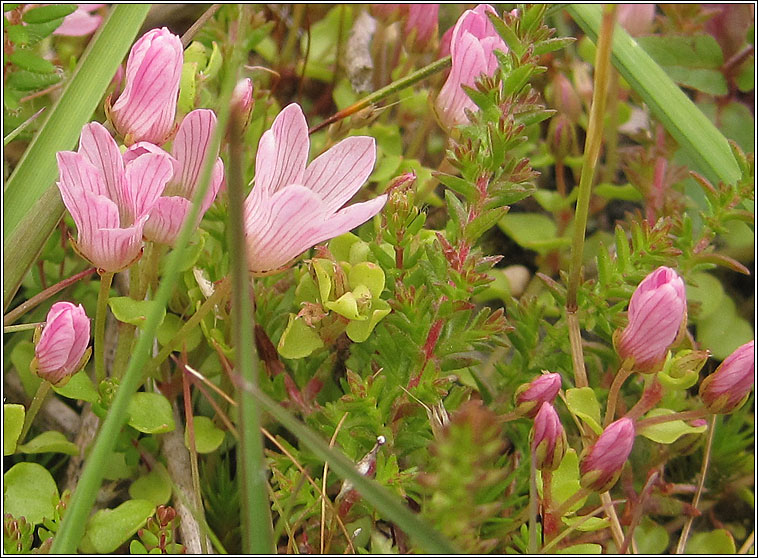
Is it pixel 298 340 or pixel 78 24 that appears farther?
pixel 78 24

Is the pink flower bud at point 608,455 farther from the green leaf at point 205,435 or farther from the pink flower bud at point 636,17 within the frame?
the pink flower bud at point 636,17

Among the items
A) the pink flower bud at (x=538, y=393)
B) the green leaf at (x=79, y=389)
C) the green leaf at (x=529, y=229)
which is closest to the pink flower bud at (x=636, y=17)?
the green leaf at (x=529, y=229)

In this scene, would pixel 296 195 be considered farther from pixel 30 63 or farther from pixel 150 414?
pixel 30 63

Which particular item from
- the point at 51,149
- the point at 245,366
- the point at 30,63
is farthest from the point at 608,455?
the point at 30,63

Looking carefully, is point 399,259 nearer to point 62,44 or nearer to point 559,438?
point 559,438

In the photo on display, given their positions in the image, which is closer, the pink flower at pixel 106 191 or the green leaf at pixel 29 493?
the pink flower at pixel 106 191

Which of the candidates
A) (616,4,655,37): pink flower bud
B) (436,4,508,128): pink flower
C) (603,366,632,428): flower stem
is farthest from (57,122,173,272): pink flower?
(616,4,655,37): pink flower bud
